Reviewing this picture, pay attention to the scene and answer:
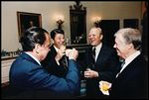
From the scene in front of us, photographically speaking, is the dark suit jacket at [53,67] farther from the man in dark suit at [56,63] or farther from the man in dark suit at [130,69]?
the man in dark suit at [130,69]

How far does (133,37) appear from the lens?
1561 mm

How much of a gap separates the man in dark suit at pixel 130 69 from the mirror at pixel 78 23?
5.45 meters

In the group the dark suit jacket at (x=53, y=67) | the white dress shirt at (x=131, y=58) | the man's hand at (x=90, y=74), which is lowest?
the man's hand at (x=90, y=74)

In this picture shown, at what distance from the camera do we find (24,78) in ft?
4.42

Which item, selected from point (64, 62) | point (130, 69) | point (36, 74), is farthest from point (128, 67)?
point (64, 62)

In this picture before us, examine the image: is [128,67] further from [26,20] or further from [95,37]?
[26,20]

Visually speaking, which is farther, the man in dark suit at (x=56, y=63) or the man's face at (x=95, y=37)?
the man's face at (x=95, y=37)

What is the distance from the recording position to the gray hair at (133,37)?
5.10 feet

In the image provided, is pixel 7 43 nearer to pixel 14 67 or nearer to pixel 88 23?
pixel 88 23

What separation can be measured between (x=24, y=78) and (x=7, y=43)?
3970 millimetres

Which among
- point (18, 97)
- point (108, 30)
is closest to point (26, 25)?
point (108, 30)

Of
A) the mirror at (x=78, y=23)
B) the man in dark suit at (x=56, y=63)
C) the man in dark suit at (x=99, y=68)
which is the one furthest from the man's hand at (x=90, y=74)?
the mirror at (x=78, y=23)

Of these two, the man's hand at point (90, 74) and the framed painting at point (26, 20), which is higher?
the framed painting at point (26, 20)

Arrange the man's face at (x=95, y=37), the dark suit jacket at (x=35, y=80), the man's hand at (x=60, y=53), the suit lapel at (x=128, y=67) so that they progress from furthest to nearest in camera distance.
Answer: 1. the man's face at (x=95, y=37)
2. the man's hand at (x=60, y=53)
3. the suit lapel at (x=128, y=67)
4. the dark suit jacket at (x=35, y=80)
